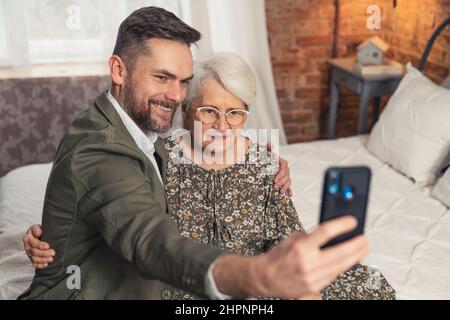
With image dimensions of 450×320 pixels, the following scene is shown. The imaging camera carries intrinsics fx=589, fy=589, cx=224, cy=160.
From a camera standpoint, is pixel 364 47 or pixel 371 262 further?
pixel 364 47

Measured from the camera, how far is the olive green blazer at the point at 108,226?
824mm

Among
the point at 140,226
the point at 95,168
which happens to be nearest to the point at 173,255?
the point at 140,226

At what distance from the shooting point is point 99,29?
3244 millimetres

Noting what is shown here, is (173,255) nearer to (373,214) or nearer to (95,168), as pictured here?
(95,168)

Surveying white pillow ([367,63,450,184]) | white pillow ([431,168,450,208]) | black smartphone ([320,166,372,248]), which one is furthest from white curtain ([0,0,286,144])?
black smartphone ([320,166,372,248])

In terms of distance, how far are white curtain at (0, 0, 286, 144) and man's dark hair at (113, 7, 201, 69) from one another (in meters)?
2.03

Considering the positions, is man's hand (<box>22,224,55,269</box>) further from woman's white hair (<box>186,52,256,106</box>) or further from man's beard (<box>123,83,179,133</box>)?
woman's white hair (<box>186,52,256,106</box>)

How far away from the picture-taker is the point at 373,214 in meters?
2.05

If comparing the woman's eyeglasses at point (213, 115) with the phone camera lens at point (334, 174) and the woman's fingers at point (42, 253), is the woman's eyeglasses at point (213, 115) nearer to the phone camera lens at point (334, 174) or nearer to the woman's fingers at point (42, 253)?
the woman's fingers at point (42, 253)

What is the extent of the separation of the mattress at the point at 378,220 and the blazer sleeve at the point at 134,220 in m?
0.68

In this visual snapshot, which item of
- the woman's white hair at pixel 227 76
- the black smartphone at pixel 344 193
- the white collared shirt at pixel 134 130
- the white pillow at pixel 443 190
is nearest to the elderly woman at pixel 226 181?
the woman's white hair at pixel 227 76

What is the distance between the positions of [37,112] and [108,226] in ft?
8.05
